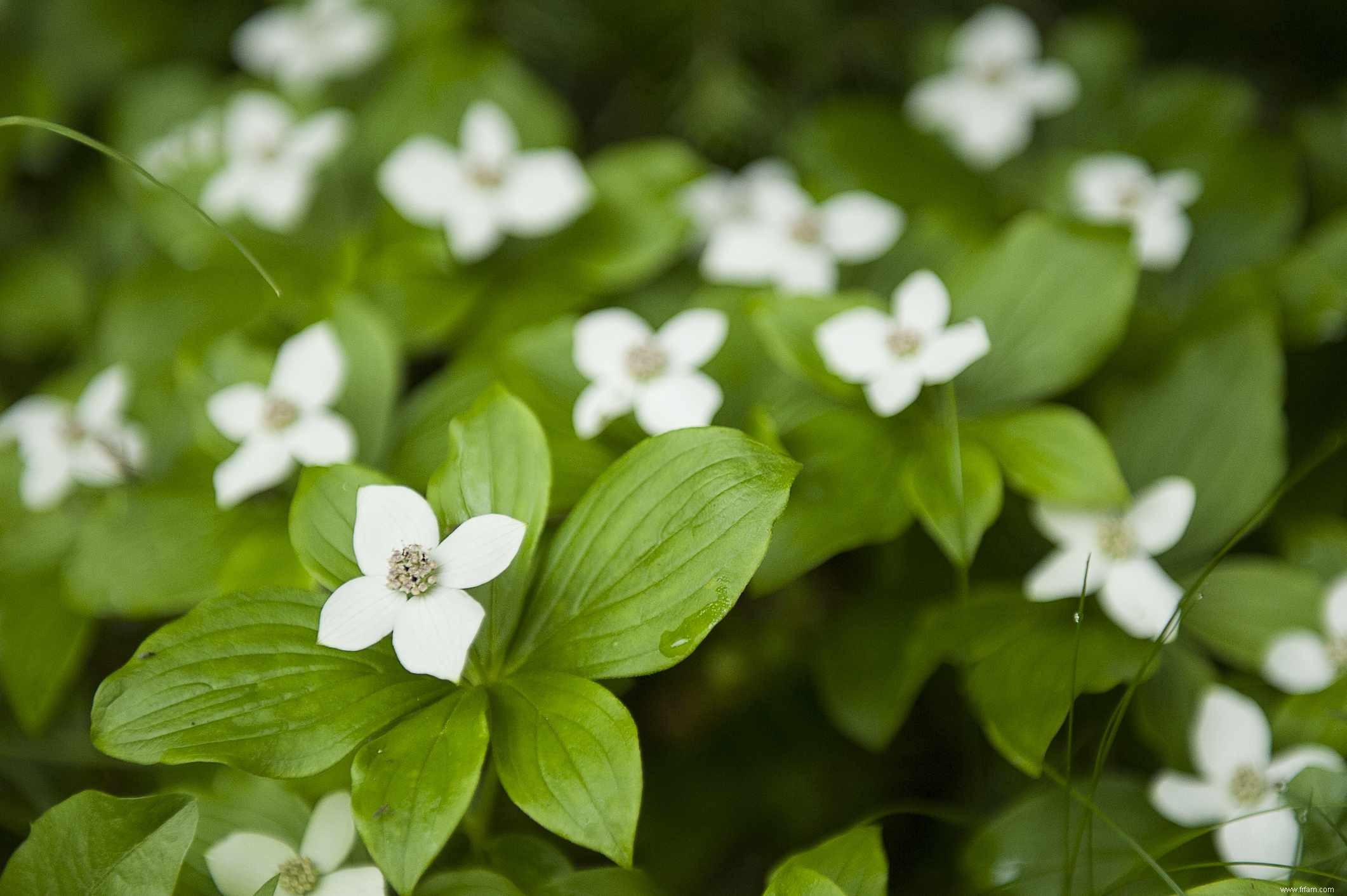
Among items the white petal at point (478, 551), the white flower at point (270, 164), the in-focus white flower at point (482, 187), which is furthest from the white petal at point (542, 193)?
the white petal at point (478, 551)

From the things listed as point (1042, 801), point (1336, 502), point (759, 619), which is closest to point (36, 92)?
point (759, 619)

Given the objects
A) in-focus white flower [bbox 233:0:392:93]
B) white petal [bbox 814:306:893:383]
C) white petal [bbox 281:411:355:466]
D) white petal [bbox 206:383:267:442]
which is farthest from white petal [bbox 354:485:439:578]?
in-focus white flower [bbox 233:0:392:93]

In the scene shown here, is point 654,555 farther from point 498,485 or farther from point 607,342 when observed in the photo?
point 607,342

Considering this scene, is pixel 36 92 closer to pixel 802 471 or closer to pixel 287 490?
pixel 287 490

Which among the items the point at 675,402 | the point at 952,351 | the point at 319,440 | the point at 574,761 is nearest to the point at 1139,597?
the point at 952,351

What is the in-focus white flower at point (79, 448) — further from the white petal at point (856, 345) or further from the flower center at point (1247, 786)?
the flower center at point (1247, 786)

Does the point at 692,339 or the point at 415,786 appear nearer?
the point at 415,786
